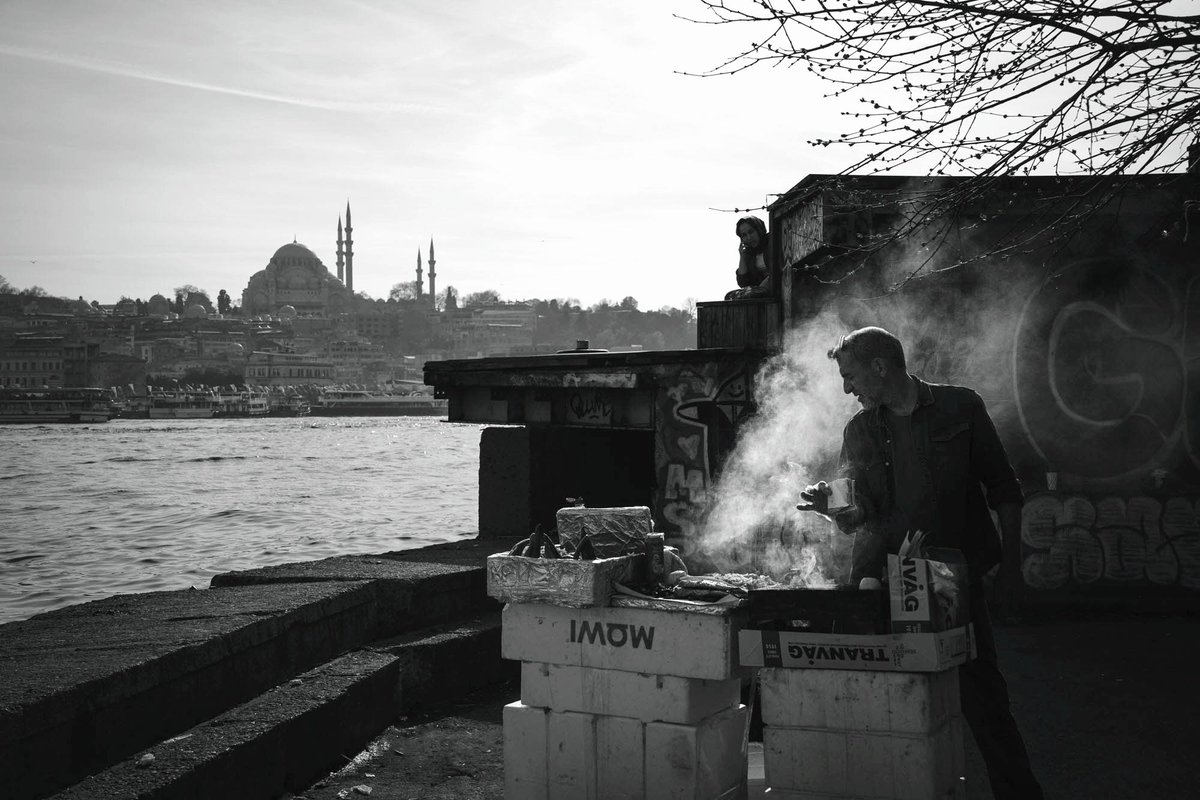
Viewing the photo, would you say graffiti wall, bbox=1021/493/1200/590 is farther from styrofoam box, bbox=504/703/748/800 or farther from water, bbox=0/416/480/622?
water, bbox=0/416/480/622

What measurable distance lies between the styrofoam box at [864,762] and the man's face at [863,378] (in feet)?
4.66

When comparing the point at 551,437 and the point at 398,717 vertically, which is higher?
the point at 551,437

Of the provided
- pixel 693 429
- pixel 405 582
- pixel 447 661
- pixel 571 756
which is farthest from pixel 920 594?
pixel 693 429

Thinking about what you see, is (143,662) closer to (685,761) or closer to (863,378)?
(685,761)

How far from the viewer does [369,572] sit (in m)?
8.21

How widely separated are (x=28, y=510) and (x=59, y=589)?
19.1m

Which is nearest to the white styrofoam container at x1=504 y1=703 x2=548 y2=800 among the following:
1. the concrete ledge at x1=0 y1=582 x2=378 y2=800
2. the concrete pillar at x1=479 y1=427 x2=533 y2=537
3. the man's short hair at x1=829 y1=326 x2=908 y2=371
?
the concrete ledge at x1=0 y1=582 x2=378 y2=800

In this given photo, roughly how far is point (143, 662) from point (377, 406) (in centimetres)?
13424

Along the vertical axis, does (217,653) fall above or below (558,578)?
below

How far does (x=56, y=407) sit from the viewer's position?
114m

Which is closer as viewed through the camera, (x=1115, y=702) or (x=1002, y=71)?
(x=1002, y=71)

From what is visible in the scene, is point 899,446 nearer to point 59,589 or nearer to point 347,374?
point 59,589

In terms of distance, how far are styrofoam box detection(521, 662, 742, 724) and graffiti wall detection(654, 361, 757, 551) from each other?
6.55 m

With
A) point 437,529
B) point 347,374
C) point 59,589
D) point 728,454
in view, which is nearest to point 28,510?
point 437,529
